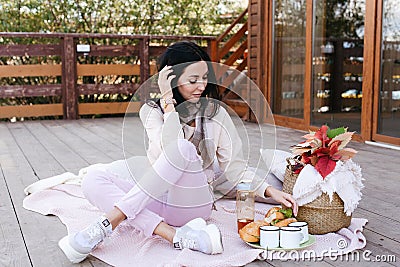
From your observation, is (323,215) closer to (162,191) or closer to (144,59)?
(162,191)

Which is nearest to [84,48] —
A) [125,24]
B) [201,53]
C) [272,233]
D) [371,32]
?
[125,24]

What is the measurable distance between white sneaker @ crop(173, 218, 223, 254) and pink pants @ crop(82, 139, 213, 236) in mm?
97

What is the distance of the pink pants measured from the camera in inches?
70.4

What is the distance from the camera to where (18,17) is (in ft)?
21.9

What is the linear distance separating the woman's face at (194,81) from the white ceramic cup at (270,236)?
0.56 meters

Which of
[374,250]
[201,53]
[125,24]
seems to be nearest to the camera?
[374,250]

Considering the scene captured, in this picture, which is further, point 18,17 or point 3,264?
point 18,17

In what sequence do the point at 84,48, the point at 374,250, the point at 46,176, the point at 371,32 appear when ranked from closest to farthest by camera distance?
the point at 374,250
the point at 46,176
the point at 371,32
the point at 84,48

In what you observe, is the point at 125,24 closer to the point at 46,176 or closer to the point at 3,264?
the point at 46,176

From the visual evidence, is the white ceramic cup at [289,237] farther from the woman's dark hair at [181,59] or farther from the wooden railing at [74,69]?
the wooden railing at [74,69]

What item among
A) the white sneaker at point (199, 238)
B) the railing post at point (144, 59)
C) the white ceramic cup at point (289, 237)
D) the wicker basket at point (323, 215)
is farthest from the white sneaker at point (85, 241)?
the railing post at point (144, 59)

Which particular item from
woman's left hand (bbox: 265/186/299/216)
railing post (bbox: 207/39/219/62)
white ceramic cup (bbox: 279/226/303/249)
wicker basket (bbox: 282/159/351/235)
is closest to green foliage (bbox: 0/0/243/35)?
railing post (bbox: 207/39/219/62)

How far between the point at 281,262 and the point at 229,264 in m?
0.16

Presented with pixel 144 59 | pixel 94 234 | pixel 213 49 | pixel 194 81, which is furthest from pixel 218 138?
pixel 213 49
